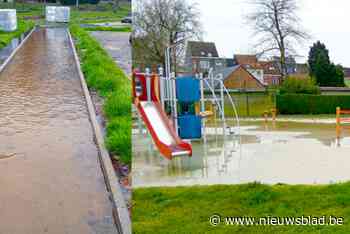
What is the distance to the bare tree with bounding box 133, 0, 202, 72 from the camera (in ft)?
4.89

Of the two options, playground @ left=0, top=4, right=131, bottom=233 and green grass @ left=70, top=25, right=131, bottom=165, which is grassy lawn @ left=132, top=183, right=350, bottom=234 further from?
green grass @ left=70, top=25, right=131, bottom=165

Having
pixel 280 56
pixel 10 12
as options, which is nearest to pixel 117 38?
pixel 10 12

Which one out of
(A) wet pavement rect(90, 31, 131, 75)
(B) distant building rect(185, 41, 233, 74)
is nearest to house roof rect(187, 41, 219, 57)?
(B) distant building rect(185, 41, 233, 74)

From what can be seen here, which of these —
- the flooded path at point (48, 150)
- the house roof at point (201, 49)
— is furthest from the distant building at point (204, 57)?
the flooded path at point (48, 150)

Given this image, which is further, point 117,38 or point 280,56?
point 117,38

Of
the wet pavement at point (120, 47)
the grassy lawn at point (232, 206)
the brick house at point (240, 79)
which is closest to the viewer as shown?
the grassy lawn at point (232, 206)

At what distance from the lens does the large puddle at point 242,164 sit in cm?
184

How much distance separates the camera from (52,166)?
257 centimetres

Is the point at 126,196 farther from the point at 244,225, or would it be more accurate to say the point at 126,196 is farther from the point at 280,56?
the point at 280,56

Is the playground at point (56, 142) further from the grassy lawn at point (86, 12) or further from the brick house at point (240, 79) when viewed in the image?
the brick house at point (240, 79)

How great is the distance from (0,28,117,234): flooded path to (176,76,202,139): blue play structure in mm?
432

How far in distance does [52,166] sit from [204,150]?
0.87 meters

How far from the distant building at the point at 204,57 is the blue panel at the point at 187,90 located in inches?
17.4

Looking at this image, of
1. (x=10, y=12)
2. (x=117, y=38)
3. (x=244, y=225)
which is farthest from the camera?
(x=10, y=12)
